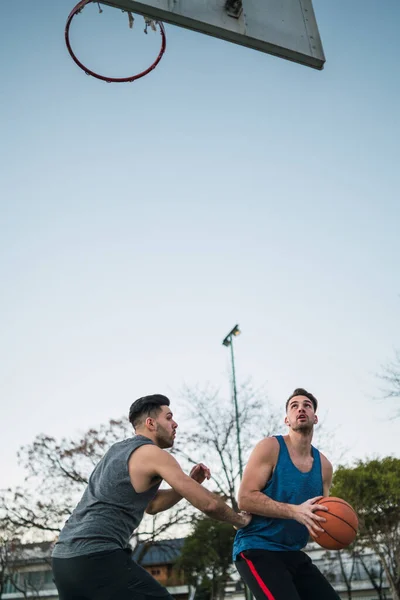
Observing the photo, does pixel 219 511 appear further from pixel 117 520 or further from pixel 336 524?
pixel 336 524

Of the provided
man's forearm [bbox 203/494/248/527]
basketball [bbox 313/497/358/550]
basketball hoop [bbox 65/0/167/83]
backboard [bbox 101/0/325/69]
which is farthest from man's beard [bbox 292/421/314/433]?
basketball hoop [bbox 65/0/167/83]

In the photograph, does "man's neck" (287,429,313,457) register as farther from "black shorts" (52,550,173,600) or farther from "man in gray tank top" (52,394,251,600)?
"black shorts" (52,550,173,600)

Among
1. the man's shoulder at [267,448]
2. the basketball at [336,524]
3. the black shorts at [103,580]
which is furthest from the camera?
the man's shoulder at [267,448]

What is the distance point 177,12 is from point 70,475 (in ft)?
70.2

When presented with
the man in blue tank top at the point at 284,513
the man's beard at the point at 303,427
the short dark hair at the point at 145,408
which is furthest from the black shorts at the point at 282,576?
the short dark hair at the point at 145,408

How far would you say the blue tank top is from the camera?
4066 mm

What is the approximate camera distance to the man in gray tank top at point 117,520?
3.13 metres

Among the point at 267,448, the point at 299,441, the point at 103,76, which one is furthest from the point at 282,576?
the point at 103,76

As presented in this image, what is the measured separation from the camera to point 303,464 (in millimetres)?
4367

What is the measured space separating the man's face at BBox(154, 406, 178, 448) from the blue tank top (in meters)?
0.92

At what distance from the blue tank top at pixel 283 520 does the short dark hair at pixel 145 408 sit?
42.6 inches

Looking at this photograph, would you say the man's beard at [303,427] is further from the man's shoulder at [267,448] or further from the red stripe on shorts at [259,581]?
the red stripe on shorts at [259,581]

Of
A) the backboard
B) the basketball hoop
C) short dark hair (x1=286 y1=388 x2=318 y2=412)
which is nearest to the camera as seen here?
short dark hair (x1=286 y1=388 x2=318 y2=412)

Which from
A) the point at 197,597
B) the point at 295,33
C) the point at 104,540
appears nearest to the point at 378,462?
the point at 197,597
